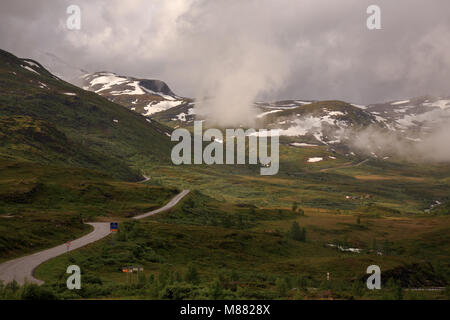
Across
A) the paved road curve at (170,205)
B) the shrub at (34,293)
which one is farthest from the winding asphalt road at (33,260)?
the paved road curve at (170,205)

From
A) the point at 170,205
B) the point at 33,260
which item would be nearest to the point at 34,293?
the point at 33,260

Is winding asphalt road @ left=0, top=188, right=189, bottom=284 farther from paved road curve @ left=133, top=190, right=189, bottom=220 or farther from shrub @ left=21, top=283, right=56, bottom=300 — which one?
paved road curve @ left=133, top=190, right=189, bottom=220

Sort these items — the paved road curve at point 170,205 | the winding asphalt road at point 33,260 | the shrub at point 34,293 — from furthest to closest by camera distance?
the paved road curve at point 170,205, the winding asphalt road at point 33,260, the shrub at point 34,293

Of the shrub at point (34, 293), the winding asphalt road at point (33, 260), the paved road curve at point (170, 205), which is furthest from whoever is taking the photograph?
the paved road curve at point (170, 205)

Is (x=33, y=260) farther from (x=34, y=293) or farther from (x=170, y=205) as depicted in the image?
(x=170, y=205)

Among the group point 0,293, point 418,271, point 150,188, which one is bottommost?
point 418,271

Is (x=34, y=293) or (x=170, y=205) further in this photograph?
(x=170, y=205)

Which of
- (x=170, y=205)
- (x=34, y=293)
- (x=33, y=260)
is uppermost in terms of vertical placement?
(x=170, y=205)

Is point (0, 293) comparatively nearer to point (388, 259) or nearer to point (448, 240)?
point (388, 259)

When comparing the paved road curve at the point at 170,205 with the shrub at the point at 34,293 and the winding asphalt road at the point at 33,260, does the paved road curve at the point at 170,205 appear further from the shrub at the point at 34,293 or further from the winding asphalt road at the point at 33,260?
the shrub at the point at 34,293

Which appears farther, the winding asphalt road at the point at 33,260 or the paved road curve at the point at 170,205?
the paved road curve at the point at 170,205
